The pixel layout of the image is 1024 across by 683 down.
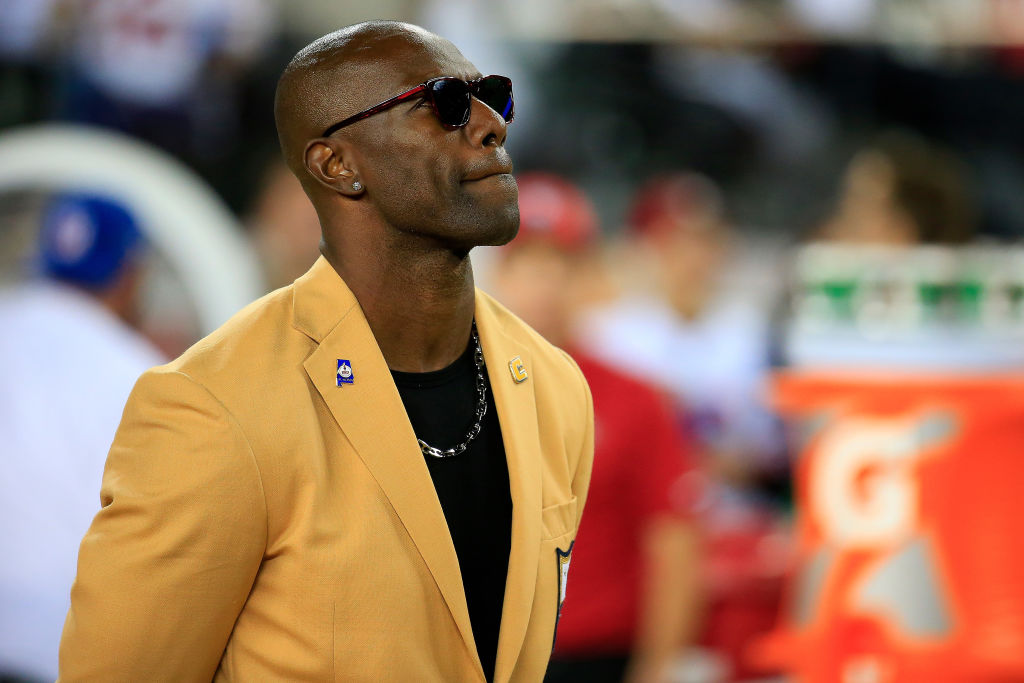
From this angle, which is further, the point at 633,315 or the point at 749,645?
the point at 633,315

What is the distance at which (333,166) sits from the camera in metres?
1.65

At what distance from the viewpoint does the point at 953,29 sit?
760cm

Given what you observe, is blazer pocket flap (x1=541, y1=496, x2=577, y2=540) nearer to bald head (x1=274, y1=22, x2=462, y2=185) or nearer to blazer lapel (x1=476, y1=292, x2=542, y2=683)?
blazer lapel (x1=476, y1=292, x2=542, y2=683)

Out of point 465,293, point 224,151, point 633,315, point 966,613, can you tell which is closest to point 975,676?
point 966,613

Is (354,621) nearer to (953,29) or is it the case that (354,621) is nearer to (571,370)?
(571,370)

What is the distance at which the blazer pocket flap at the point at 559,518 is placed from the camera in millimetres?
1742

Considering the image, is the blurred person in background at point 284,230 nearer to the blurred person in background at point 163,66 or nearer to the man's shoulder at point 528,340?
the blurred person in background at point 163,66

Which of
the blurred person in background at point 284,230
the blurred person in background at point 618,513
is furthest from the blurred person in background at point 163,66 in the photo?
the blurred person in background at point 618,513

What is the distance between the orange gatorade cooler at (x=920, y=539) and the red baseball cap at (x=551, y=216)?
975 millimetres

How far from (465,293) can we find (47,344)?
2.42 m

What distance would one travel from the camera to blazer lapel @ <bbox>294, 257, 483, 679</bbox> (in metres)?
1.56

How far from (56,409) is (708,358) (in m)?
3.40

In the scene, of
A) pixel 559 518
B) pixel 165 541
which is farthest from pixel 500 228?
pixel 165 541

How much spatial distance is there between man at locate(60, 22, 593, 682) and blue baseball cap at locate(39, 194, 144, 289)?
7.39ft
